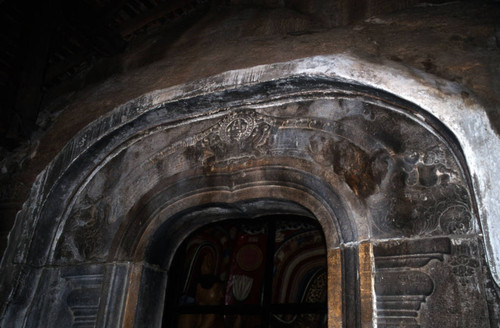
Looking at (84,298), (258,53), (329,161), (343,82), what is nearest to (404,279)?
(329,161)

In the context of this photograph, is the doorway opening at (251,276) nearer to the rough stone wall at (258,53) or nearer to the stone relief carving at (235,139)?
the stone relief carving at (235,139)

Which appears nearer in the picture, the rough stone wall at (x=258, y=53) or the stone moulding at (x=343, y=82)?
the stone moulding at (x=343, y=82)

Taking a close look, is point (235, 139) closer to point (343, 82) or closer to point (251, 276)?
point (343, 82)

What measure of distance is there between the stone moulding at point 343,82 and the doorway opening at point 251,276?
0.74 meters

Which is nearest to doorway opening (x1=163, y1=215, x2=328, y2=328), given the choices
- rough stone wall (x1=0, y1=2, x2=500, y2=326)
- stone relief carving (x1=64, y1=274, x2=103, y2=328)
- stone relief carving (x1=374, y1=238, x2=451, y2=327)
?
stone relief carving (x1=64, y1=274, x2=103, y2=328)

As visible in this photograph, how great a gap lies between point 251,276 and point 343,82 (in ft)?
4.60

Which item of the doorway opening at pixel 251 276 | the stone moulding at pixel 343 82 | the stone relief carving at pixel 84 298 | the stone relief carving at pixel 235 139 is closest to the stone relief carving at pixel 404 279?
the stone moulding at pixel 343 82

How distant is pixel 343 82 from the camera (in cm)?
219

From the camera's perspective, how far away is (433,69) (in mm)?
2039

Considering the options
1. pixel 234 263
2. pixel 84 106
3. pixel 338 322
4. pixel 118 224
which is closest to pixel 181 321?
pixel 234 263

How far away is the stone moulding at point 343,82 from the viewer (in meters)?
1.65

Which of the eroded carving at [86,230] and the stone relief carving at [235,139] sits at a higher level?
the stone relief carving at [235,139]

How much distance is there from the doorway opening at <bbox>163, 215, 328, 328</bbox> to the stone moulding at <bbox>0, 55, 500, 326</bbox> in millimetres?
737

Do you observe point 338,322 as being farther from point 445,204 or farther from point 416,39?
point 416,39
